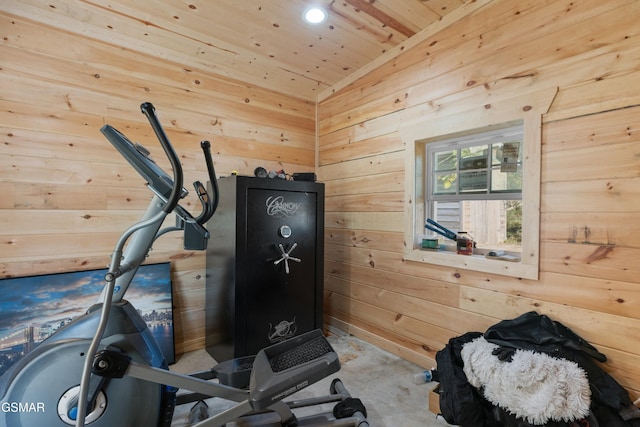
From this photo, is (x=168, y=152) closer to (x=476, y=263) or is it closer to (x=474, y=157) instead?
(x=476, y=263)

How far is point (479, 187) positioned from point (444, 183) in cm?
27

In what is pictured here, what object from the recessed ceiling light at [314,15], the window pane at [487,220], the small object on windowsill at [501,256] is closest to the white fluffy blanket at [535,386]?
the small object on windowsill at [501,256]

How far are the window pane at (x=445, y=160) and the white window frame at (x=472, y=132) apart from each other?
10 centimetres

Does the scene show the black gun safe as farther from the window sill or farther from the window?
the window

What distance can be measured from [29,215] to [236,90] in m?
1.75

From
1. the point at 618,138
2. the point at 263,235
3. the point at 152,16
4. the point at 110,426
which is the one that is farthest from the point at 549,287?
the point at 152,16

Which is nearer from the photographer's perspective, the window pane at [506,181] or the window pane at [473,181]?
the window pane at [506,181]

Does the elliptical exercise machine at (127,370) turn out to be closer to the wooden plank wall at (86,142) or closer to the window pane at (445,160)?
the wooden plank wall at (86,142)

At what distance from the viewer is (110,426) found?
123cm

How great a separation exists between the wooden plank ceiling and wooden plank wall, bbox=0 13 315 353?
9 centimetres

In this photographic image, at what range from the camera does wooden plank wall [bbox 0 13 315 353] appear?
1844 millimetres

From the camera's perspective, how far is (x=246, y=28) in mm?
2123

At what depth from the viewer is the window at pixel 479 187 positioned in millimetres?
2004

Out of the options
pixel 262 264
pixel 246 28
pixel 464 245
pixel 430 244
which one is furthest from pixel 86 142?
pixel 464 245
